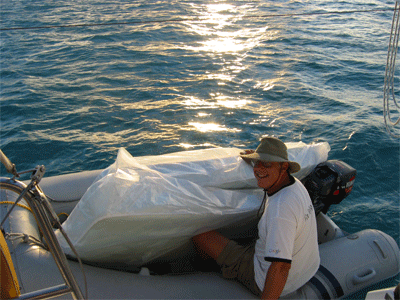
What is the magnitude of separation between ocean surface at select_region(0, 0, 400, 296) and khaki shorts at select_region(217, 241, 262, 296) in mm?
1727

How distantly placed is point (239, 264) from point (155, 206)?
0.61 metres

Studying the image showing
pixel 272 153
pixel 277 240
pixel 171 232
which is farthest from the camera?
pixel 171 232

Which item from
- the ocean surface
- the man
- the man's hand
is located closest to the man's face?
the man

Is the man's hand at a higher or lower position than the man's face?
lower

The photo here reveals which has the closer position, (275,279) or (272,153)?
(275,279)

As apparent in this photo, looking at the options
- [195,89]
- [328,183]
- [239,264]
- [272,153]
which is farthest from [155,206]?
[195,89]

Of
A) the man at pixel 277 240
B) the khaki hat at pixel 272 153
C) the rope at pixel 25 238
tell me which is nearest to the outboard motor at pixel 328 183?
the man at pixel 277 240

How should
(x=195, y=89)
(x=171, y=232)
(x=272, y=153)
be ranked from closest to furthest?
(x=272, y=153), (x=171, y=232), (x=195, y=89)

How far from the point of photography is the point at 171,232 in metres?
2.36

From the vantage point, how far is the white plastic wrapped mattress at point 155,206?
222 centimetres

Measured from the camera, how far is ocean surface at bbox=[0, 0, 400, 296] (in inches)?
185

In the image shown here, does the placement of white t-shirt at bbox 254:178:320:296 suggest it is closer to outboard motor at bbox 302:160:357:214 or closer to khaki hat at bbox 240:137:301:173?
khaki hat at bbox 240:137:301:173

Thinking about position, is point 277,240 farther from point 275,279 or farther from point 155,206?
point 155,206

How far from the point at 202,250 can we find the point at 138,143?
2632mm
